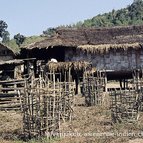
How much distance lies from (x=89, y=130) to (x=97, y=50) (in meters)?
15.9

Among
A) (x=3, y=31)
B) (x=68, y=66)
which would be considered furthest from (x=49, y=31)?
(x=68, y=66)

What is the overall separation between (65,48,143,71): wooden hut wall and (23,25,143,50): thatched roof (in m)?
0.66

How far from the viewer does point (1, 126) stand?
15211 mm

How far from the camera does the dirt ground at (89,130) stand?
476 inches

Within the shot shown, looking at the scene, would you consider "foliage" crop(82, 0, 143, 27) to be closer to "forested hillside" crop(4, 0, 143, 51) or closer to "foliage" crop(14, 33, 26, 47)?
"forested hillside" crop(4, 0, 143, 51)

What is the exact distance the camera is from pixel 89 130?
1361 centimetres

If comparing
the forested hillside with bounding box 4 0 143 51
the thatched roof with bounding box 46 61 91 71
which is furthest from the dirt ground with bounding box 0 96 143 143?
the forested hillside with bounding box 4 0 143 51

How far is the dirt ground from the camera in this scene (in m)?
12.1

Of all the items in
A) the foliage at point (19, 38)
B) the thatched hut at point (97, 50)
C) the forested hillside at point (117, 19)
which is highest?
the forested hillside at point (117, 19)

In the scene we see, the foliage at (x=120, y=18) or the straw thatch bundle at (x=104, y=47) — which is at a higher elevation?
the foliage at (x=120, y=18)

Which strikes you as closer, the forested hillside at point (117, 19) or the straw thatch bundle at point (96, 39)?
the straw thatch bundle at point (96, 39)

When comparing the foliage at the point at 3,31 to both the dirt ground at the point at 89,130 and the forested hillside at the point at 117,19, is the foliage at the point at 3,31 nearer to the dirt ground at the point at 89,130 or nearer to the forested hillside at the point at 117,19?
the forested hillside at the point at 117,19

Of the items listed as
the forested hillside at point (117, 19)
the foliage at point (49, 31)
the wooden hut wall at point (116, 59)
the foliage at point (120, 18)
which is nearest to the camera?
the wooden hut wall at point (116, 59)

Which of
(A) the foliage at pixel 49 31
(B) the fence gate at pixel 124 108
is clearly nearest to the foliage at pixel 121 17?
(A) the foliage at pixel 49 31
